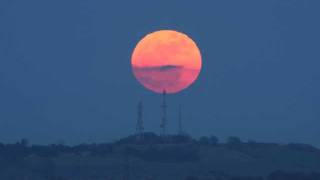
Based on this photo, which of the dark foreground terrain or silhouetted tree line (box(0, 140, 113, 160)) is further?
silhouetted tree line (box(0, 140, 113, 160))

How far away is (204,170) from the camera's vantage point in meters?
114

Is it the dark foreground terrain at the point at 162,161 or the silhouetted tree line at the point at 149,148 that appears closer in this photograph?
the dark foreground terrain at the point at 162,161

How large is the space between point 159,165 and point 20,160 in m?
12.0

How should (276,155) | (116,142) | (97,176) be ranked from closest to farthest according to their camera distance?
(97,176)
(276,155)
(116,142)

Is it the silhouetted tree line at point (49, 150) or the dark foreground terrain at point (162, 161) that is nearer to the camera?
the dark foreground terrain at point (162, 161)

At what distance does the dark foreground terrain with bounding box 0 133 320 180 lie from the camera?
109m

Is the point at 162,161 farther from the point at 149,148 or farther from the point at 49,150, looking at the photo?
the point at 49,150

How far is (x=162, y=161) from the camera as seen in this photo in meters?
117

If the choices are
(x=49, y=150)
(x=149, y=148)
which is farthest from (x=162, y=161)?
(x=49, y=150)

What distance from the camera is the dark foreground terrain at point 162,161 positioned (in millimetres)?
108750

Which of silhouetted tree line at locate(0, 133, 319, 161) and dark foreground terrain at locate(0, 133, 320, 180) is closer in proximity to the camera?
dark foreground terrain at locate(0, 133, 320, 180)

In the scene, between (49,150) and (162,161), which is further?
(49,150)

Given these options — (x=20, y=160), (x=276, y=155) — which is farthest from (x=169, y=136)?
(x=20, y=160)

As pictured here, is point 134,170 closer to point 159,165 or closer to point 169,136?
point 159,165
